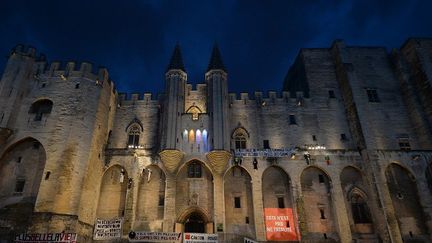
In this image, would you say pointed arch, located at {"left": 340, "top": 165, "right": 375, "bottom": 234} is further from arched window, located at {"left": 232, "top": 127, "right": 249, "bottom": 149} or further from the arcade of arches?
arched window, located at {"left": 232, "top": 127, "right": 249, "bottom": 149}

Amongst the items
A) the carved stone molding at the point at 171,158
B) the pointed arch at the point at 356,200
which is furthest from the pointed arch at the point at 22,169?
the pointed arch at the point at 356,200

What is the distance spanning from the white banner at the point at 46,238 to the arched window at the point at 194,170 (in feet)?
36.4

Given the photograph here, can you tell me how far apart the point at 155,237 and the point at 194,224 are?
5.06 meters

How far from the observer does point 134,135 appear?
30.0m

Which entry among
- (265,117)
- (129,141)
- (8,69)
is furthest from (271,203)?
(8,69)

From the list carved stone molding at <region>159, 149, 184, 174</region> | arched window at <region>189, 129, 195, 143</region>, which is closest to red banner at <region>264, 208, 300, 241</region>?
carved stone molding at <region>159, 149, 184, 174</region>

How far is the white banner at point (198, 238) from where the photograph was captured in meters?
22.2

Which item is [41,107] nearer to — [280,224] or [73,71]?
[73,71]

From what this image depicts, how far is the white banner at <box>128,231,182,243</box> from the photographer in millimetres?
22438

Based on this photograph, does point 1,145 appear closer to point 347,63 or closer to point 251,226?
point 251,226

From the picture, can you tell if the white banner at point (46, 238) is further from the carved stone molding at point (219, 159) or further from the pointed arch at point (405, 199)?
the pointed arch at point (405, 199)

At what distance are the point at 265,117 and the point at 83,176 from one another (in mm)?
18463

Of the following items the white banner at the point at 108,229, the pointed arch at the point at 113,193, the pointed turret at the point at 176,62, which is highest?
the pointed turret at the point at 176,62

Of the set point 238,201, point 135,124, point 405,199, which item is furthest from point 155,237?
point 405,199
